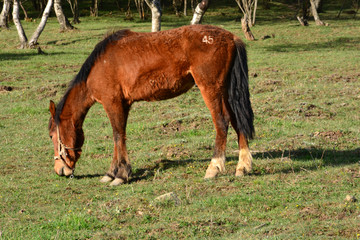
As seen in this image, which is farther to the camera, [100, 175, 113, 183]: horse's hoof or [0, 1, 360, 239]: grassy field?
[100, 175, 113, 183]: horse's hoof

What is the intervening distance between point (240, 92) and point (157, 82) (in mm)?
1207

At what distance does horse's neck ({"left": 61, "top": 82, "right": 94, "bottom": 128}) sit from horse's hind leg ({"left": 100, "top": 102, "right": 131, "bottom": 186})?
376 mm

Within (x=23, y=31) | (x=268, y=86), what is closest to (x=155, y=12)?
(x=268, y=86)

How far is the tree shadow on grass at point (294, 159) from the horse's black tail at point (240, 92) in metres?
0.73

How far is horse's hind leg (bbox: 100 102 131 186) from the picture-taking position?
743 centimetres

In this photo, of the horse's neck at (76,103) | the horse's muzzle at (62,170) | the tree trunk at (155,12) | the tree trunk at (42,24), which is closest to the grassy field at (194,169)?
the horse's muzzle at (62,170)

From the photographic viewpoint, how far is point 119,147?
24.9 ft

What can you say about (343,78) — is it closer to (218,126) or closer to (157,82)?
(218,126)

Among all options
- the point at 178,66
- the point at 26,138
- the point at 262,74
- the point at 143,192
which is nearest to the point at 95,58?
the point at 178,66

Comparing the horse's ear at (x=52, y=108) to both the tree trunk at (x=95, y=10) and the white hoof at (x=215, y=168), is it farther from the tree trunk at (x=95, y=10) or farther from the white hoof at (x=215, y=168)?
the tree trunk at (x=95, y=10)

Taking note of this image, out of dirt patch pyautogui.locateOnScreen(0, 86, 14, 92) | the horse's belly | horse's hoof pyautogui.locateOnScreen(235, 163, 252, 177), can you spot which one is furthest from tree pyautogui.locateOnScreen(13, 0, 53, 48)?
horse's hoof pyautogui.locateOnScreen(235, 163, 252, 177)

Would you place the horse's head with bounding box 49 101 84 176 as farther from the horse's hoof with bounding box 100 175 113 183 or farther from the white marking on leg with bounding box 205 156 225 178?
the white marking on leg with bounding box 205 156 225 178

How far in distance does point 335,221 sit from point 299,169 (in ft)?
7.50

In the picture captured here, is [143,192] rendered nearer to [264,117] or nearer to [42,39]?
[264,117]
